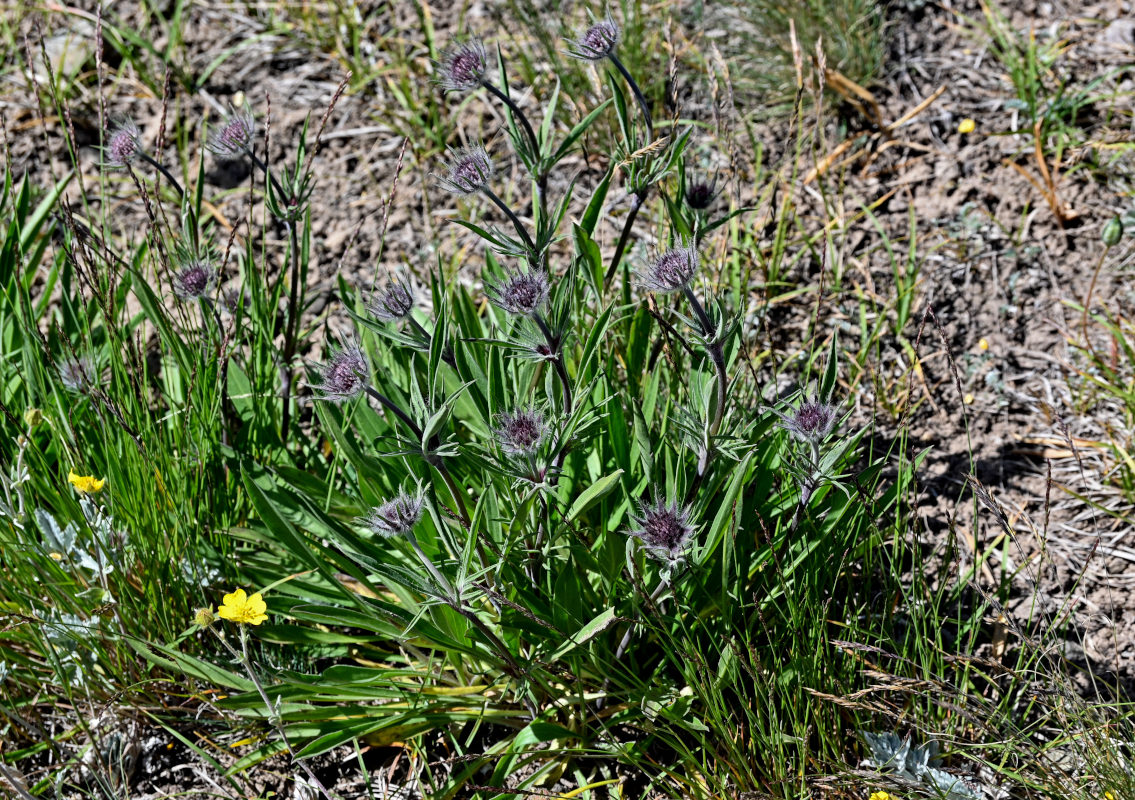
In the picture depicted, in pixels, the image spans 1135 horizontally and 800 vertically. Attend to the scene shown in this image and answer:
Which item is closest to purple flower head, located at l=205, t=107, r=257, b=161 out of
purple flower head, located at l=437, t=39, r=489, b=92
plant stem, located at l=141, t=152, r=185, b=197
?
plant stem, located at l=141, t=152, r=185, b=197

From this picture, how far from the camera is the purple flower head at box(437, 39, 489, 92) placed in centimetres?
192

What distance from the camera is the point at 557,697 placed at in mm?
2223

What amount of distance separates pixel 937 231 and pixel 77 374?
2.83 meters

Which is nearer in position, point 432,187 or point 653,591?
point 653,591

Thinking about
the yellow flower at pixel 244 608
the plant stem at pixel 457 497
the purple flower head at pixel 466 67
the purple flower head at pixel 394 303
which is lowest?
the yellow flower at pixel 244 608

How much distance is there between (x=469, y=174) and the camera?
6.09ft

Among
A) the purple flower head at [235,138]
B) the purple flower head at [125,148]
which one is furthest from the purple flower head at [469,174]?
the purple flower head at [125,148]

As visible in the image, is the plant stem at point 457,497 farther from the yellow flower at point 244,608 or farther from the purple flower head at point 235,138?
the purple flower head at point 235,138

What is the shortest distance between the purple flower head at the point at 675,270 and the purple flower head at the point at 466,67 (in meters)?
0.57

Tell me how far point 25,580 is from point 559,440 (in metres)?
1.46

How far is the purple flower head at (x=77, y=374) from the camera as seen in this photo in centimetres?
236

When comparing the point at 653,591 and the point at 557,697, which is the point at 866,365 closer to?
the point at 653,591

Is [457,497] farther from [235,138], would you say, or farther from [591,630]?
[235,138]

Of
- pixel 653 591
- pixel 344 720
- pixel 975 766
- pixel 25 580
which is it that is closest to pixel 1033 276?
pixel 975 766
